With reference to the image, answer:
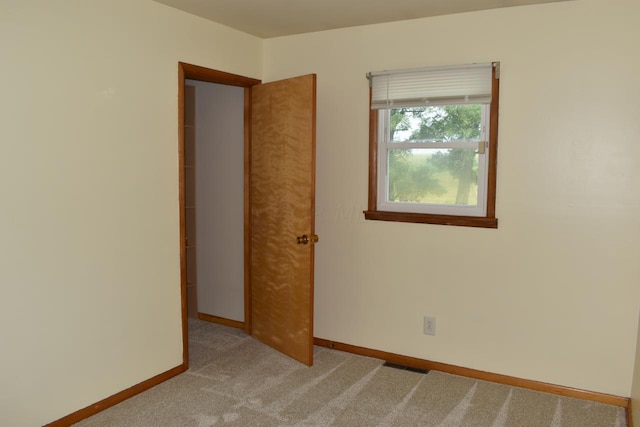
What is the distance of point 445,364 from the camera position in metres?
3.25

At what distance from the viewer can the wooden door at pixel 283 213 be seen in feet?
10.6

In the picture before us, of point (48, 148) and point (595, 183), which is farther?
point (595, 183)

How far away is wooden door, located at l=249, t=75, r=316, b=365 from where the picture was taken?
10.6 ft

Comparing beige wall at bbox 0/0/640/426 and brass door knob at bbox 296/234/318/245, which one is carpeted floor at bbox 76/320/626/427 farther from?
brass door knob at bbox 296/234/318/245

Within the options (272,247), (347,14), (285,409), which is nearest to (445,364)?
(285,409)

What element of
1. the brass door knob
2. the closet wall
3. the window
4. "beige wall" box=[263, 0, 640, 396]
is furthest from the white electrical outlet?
the closet wall

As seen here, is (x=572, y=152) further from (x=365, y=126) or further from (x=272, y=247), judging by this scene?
(x=272, y=247)

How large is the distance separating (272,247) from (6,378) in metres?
1.74

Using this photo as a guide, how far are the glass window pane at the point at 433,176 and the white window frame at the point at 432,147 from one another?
3 cm

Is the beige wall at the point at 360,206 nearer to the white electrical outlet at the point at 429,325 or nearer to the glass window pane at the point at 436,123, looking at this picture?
the white electrical outlet at the point at 429,325

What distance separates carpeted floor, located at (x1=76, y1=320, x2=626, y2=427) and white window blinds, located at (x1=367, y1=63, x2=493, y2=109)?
1.70 metres

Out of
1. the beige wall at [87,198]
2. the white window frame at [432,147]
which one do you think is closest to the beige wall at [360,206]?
the beige wall at [87,198]

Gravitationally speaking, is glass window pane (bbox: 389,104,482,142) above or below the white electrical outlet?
above

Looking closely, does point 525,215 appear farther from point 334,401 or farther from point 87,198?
point 87,198
